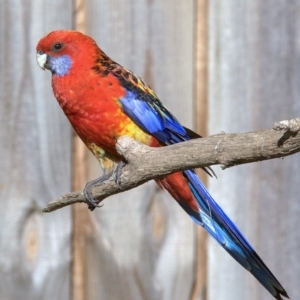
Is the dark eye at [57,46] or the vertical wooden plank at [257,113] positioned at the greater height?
the dark eye at [57,46]

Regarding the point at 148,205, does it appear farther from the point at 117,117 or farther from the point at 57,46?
the point at 57,46

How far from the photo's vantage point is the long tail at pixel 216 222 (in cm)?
224

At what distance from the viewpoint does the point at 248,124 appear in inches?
99.5

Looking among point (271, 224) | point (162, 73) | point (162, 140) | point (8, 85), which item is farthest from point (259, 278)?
point (8, 85)

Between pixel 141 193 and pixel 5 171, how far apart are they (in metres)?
0.46

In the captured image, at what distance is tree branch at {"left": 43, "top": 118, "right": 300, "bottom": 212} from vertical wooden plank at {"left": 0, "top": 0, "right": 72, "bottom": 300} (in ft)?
1.87

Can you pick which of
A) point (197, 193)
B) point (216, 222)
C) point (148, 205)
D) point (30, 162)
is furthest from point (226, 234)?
point (30, 162)

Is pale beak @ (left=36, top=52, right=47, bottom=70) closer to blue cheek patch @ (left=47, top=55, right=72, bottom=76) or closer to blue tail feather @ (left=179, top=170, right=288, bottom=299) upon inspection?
blue cheek patch @ (left=47, top=55, right=72, bottom=76)

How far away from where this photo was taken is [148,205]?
2533 mm

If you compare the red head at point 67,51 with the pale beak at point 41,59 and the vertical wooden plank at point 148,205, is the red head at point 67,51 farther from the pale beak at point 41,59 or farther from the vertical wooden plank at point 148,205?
the vertical wooden plank at point 148,205

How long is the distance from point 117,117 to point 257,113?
522 mm

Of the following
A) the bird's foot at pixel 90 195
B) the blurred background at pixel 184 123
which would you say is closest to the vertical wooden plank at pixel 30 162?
the blurred background at pixel 184 123

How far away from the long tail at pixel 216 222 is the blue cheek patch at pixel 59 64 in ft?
1.55

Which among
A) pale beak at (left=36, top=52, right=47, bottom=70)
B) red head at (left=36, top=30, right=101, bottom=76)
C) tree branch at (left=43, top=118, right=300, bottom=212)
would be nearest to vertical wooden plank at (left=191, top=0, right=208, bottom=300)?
red head at (left=36, top=30, right=101, bottom=76)
